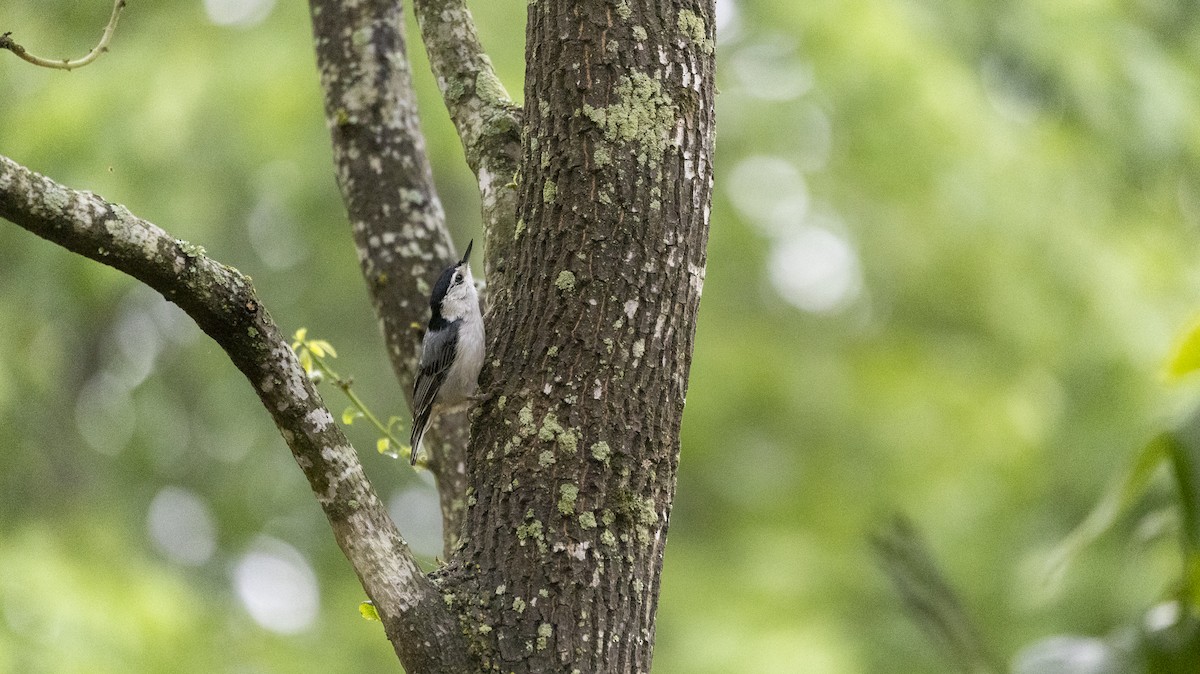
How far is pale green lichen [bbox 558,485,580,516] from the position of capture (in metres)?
1.96

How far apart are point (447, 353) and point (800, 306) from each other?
4292 mm

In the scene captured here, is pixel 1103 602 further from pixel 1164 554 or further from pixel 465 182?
pixel 465 182

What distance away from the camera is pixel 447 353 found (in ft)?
11.2

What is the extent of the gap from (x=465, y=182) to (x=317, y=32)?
4.36 m

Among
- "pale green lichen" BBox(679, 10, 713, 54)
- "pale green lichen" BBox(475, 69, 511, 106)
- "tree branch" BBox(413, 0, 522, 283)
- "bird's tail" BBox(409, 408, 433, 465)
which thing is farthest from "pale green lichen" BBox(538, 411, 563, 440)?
"bird's tail" BBox(409, 408, 433, 465)

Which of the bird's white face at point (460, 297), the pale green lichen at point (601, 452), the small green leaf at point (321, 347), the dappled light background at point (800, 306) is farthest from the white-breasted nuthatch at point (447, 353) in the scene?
the dappled light background at point (800, 306)

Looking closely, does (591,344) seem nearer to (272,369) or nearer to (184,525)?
(272,369)

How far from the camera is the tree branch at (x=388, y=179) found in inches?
116

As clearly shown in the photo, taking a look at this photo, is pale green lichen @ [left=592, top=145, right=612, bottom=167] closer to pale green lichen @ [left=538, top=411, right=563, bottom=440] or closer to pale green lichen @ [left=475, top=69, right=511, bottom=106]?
pale green lichen @ [left=538, top=411, right=563, bottom=440]

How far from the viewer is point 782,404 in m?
7.11

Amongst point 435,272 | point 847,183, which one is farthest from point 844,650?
point 435,272

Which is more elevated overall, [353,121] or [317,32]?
[317,32]

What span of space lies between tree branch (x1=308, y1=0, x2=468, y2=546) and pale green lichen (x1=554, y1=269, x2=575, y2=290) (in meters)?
0.91

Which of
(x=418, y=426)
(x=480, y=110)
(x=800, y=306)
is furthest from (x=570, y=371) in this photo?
(x=800, y=306)
